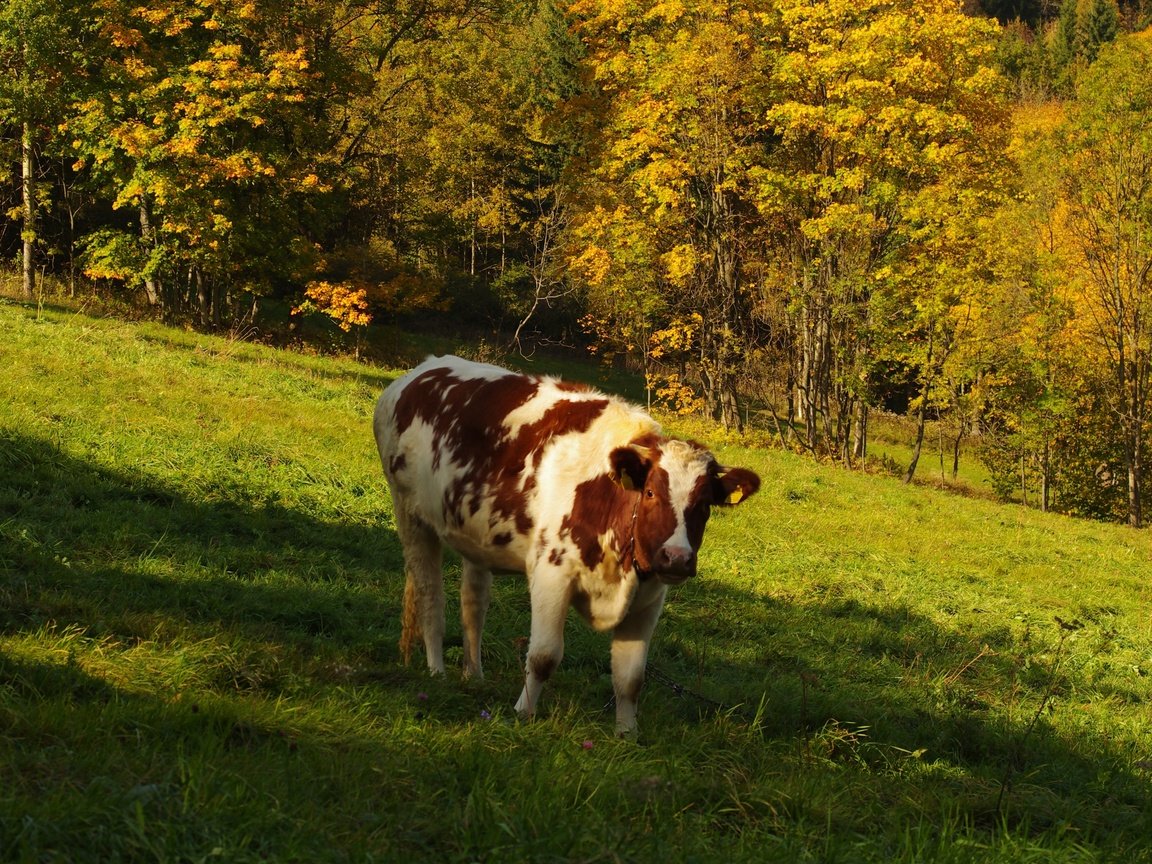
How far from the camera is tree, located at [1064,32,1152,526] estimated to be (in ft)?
100

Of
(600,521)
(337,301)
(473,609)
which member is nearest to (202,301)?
(337,301)

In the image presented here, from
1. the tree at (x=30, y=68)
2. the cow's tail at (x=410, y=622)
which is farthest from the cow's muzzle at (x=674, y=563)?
the tree at (x=30, y=68)

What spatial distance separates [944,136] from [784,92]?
4796 mm

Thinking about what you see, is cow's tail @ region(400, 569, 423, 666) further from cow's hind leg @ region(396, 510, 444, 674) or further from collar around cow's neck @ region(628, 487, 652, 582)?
collar around cow's neck @ region(628, 487, 652, 582)

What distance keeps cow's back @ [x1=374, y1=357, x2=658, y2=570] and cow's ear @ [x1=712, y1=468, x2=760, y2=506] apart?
554 millimetres

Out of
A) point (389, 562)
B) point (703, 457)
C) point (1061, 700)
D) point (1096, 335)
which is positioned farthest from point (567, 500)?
point (1096, 335)

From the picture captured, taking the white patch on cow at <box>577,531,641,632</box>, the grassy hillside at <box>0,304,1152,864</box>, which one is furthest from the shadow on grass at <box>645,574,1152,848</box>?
the white patch on cow at <box>577,531,641,632</box>

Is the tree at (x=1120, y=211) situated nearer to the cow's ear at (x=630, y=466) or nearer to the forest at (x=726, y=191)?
the forest at (x=726, y=191)

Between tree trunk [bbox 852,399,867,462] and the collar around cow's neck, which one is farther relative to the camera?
tree trunk [bbox 852,399,867,462]

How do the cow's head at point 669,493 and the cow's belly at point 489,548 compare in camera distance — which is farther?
the cow's belly at point 489,548

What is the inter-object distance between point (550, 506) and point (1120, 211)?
1225 inches

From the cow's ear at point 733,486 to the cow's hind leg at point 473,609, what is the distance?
6.23ft

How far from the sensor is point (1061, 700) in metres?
10.0

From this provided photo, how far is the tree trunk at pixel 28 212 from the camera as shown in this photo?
27.0 metres
